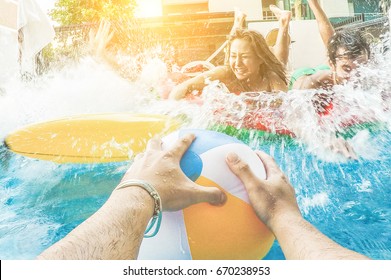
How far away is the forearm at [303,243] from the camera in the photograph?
45.4 inches

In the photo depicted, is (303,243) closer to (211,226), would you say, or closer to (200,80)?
(211,226)

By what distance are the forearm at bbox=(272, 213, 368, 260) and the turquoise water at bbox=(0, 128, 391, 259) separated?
0.51 feet

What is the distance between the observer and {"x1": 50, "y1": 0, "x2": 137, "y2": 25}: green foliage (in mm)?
1647

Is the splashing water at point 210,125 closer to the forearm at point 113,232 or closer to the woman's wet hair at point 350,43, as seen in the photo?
the woman's wet hair at point 350,43

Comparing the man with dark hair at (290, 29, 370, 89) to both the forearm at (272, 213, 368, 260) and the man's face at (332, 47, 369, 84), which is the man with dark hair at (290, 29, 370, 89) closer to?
the man's face at (332, 47, 369, 84)

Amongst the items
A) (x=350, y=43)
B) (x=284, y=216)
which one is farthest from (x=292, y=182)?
(x=350, y=43)

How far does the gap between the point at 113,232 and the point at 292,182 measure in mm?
693

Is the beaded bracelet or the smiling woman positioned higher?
the smiling woman

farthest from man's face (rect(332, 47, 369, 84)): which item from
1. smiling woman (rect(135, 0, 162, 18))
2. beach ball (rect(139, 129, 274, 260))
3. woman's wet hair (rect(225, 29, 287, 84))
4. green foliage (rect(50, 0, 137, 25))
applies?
green foliage (rect(50, 0, 137, 25))

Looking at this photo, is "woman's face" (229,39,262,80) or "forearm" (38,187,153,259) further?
"woman's face" (229,39,262,80)

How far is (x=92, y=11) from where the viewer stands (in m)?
1.65

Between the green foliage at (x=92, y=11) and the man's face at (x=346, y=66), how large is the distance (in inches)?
33.1

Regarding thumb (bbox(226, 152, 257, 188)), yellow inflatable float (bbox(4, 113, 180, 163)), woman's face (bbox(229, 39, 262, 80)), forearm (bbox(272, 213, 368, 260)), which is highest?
woman's face (bbox(229, 39, 262, 80))

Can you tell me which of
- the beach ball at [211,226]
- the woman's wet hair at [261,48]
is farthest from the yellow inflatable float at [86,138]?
the woman's wet hair at [261,48]
